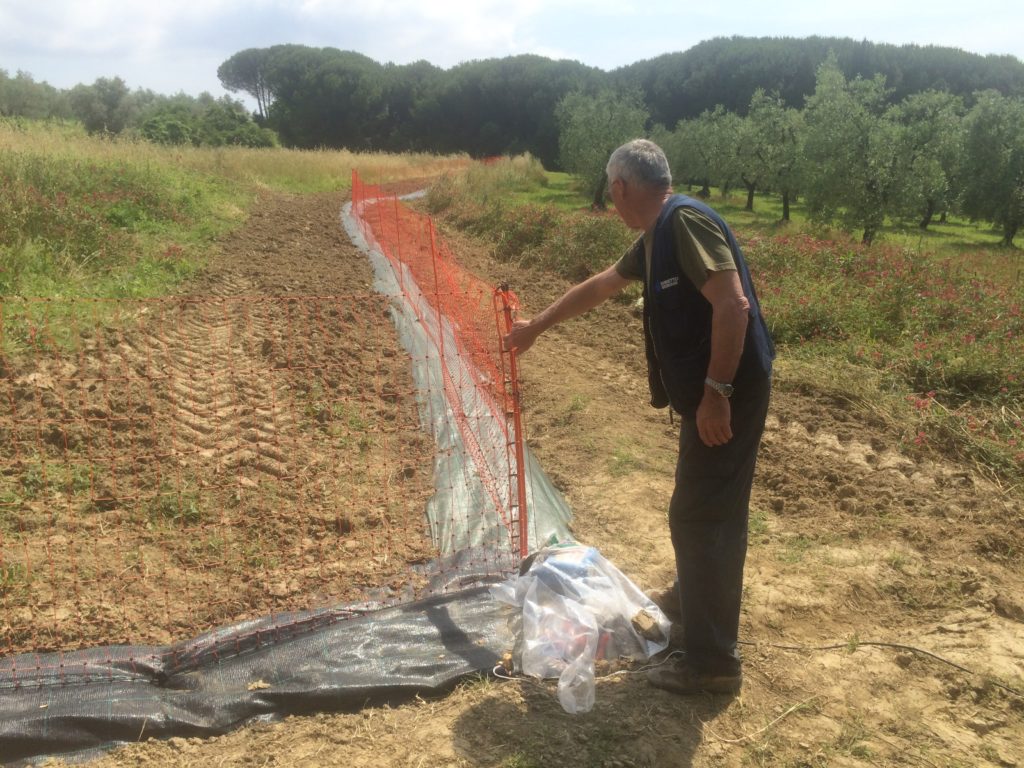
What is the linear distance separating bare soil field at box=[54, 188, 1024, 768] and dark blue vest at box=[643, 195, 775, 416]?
1166 millimetres

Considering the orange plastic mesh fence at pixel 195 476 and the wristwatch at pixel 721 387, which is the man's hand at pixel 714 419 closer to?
the wristwatch at pixel 721 387

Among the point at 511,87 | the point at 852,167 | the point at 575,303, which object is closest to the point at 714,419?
the point at 575,303

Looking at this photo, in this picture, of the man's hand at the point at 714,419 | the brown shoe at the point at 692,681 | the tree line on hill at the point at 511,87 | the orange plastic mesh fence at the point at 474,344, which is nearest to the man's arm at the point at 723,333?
the man's hand at the point at 714,419

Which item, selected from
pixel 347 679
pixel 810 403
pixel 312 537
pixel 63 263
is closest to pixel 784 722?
pixel 347 679

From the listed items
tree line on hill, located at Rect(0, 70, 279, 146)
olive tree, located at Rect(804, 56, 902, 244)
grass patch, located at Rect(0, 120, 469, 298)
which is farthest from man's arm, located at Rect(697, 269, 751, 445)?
tree line on hill, located at Rect(0, 70, 279, 146)

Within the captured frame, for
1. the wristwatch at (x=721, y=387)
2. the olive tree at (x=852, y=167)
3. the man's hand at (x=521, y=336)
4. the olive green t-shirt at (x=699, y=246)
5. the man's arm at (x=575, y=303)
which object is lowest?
the wristwatch at (x=721, y=387)

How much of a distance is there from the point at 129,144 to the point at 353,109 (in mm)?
50087

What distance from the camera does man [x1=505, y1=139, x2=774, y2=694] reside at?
7.14ft

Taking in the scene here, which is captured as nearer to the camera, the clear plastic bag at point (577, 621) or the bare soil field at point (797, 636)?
the bare soil field at point (797, 636)

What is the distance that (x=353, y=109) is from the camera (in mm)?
62344

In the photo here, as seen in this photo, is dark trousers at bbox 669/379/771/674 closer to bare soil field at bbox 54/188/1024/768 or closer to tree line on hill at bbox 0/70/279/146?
bare soil field at bbox 54/188/1024/768

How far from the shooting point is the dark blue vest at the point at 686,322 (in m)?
2.28

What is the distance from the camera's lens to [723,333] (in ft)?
7.01

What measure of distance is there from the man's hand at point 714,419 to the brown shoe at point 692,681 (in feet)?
2.96
